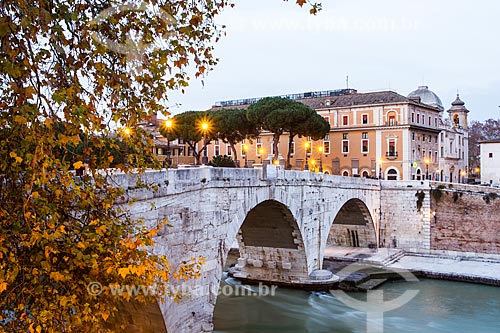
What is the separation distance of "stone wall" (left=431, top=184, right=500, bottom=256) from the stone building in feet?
40.2

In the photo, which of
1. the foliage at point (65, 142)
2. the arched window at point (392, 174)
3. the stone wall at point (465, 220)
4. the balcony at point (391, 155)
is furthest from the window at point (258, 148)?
the foliage at point (65, 142)

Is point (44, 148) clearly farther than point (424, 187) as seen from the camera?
No

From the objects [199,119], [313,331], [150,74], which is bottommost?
[313,331]

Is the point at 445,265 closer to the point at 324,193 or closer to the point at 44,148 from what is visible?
the point at 324,193

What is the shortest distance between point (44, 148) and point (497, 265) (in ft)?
83.6

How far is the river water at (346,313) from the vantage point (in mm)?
17266

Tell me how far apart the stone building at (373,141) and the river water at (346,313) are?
67.8ft

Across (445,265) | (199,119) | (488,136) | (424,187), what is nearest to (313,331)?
(445,265)

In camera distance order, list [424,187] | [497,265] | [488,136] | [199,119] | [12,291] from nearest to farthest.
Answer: [12,291], [497,265], [424,187], [199,119], [488,136]

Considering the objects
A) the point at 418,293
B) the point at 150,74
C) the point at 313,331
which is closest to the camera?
the point at 150,74

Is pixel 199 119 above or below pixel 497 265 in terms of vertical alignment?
above

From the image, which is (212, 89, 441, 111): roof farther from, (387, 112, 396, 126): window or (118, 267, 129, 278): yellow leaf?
(118, 267, 129, 278): yellow leaf

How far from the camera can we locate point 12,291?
4699 mm

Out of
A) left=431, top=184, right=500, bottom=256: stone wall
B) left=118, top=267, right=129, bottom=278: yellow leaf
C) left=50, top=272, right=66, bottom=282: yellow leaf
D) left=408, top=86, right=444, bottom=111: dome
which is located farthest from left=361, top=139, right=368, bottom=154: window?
left=50, top=272, right=66, bottom=282: yellow leaf
